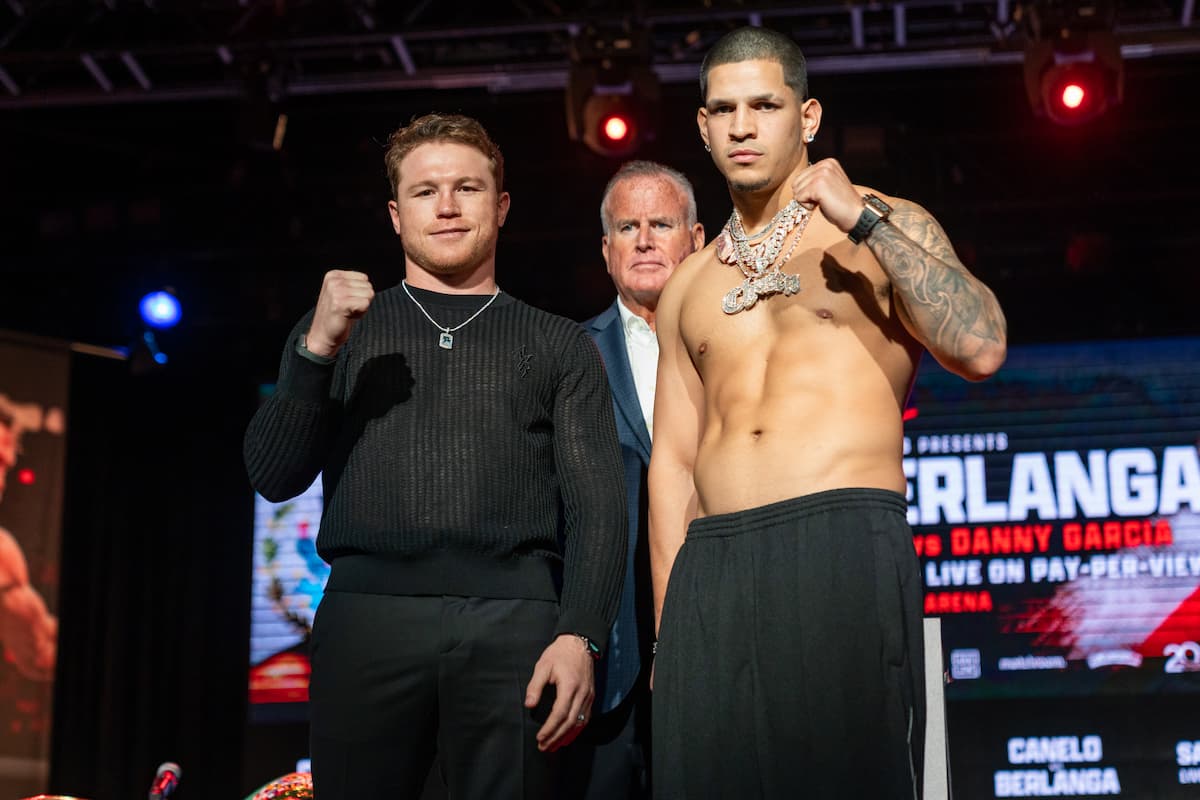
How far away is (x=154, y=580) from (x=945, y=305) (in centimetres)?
591

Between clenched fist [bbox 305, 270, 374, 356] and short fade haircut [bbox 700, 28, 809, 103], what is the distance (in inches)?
29.8

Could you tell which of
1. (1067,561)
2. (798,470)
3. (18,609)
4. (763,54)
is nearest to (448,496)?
(798,470)

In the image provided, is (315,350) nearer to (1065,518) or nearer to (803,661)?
(803,661)

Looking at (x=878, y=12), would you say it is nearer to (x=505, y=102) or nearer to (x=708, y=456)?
(x=505, y=102)

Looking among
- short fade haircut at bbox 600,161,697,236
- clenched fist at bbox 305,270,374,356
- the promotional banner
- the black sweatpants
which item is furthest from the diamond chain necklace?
the promotional banner

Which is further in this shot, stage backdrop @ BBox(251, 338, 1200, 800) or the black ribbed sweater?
stage backdrop @ BBox(251, 338, 1200, 800)

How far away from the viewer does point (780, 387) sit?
2479 millimetres

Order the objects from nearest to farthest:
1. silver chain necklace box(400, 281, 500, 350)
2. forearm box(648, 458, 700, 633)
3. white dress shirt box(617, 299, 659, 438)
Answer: silver chain necklace box(400, 281, 500, 350) < forearm box(648, 458, 700, 633) < white dress shirt box(617, 299, 659, 438)

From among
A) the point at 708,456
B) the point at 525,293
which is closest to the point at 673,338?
the point at 708,456

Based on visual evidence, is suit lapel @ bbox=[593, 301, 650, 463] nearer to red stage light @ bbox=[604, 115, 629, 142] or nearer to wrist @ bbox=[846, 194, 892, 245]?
wrist @ bbox=[846, 194, 892, 245]

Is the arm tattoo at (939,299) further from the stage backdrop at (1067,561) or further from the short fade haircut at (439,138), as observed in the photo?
the stage backdrop at (1067,561)

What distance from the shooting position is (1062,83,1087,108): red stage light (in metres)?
5.50

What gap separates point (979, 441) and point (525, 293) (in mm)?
2303

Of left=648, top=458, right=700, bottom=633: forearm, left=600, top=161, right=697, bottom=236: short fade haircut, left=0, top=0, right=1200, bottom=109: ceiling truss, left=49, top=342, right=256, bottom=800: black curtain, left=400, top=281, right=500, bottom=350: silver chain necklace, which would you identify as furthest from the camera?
left=49, top=342, right=256, bottom=800: black curtain
